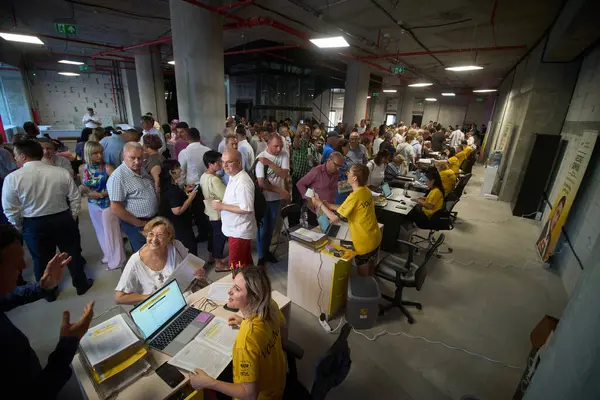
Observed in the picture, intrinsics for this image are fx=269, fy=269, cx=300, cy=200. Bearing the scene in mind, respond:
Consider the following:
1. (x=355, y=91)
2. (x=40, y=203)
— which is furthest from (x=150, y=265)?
(x=355, y=91)

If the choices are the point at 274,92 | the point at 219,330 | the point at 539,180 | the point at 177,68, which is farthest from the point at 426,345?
the point at 274,92

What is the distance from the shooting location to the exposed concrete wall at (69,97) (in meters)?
13.5

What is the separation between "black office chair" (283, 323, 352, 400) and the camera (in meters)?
1.46

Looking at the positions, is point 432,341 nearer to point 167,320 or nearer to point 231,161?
point 167,320

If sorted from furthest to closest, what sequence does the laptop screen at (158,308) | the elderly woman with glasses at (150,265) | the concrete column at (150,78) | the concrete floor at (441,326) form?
the concrete column at (150,78), the concrete floor at (441,326), the elderly woman with glasses at (150,265), the laptop screen at (158,308)

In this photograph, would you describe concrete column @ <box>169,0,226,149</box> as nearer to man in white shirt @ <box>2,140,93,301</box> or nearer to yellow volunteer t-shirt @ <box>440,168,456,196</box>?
man in white shirt @ <box>2,140,93,301</box>

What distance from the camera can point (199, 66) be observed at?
17.2 ft

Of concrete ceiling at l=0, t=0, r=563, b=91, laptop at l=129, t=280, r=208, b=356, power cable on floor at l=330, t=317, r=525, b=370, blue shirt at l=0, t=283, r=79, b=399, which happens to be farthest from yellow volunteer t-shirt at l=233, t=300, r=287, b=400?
concrete ceiling at l=0, t=0, r=563, b=91

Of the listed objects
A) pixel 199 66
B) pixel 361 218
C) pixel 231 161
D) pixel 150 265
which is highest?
pixel 199 66

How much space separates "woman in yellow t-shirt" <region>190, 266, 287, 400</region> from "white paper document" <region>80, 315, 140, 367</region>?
433mm

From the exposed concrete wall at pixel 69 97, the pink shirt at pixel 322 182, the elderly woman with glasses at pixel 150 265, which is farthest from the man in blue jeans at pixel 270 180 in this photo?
the exposed concrete wall at pixel 69 97

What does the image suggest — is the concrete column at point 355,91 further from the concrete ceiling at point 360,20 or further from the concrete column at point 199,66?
the concrete column at point 199,66

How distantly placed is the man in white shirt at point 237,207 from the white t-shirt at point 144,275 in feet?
2.31

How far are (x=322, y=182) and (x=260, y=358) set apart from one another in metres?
→ 2.72
